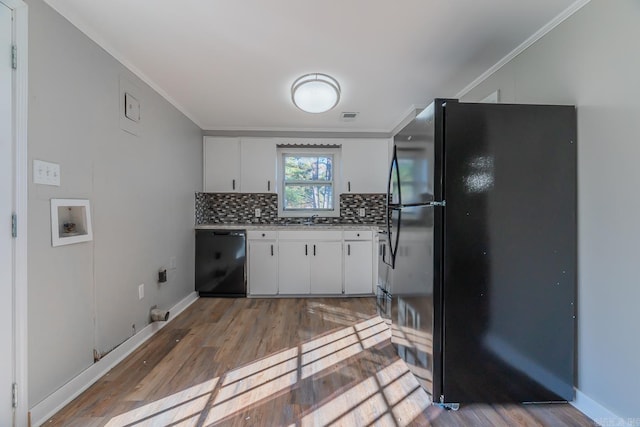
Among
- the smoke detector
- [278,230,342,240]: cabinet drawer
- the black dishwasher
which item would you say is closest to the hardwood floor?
the black dishwasher

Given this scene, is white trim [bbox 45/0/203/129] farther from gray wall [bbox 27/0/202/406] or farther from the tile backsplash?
the tile backsplash

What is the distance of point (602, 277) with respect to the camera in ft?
5.07

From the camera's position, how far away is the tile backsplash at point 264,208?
4.24 meters

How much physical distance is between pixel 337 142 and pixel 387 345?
2637 millimetres

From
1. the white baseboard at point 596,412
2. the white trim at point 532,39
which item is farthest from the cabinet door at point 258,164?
the white baseboard at point 596,412

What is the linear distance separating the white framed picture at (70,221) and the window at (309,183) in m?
2.50

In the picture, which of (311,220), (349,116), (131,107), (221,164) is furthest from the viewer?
(311,220)

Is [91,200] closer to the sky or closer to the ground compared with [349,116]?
closer to the ground

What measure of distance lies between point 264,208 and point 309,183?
71cm

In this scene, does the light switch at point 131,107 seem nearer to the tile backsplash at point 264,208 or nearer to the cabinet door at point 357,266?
the tile backsplash at point 264,208
